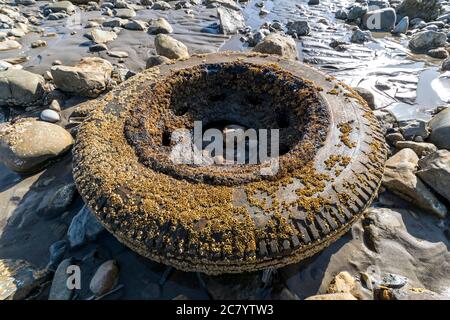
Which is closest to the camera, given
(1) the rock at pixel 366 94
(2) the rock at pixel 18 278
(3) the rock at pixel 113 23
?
(2) the rock at pixel 18 278

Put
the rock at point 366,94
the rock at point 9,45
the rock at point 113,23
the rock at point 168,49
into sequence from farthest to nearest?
the rock at point 113,23, the rock at point 9,45, the rock at point 168,49, the rock at point 366,94

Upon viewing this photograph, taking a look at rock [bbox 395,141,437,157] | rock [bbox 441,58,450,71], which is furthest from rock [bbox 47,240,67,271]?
rock [bbox 441,58,450,71]

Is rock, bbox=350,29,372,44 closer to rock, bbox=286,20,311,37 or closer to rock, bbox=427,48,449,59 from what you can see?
rock, bbox=286,20,311,37

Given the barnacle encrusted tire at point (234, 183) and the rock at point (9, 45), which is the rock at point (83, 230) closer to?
the barnacle encrusted tire at point (234, 183)

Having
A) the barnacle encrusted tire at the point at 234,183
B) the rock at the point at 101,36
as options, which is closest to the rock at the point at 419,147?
the barnacle encrusted tire at the point at 234,183

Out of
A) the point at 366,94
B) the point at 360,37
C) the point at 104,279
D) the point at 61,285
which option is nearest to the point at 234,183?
the point at 104,279

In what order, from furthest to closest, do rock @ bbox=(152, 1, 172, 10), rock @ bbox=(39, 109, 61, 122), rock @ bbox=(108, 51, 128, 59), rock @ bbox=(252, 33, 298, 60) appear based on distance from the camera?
rock @ bbox=(152, 1, 172, 10) < rock @ bbox=(108, 51, 128, 59) < rock @ bbox=(252, 33, 298, 60) < rock @ bbox=(39, 109, 61, 122)

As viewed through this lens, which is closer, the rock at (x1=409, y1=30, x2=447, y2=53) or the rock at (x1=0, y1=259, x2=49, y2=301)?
the rock at (x1=0, y1=259, x2=49, y2=301)
